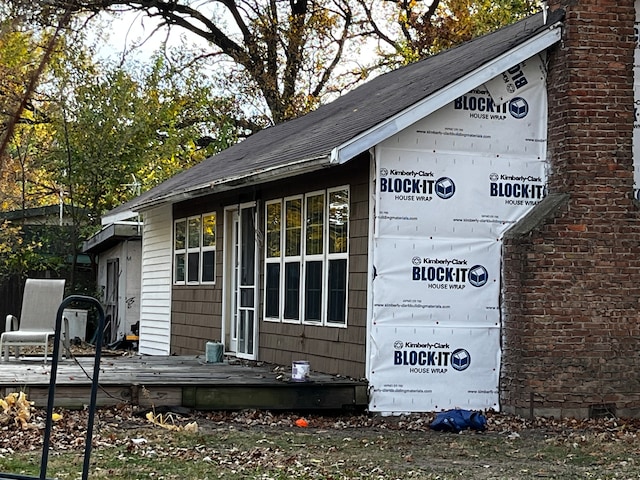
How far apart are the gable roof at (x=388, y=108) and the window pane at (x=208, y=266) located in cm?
120

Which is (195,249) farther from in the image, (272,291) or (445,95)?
(445,95)

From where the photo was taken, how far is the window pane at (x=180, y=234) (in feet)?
55.4

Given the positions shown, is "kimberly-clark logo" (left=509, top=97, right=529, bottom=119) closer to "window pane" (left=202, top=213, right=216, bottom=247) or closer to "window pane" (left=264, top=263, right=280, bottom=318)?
"window pane" (left=264, top=263, right=280, bottom=318)

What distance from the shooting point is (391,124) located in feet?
32.6

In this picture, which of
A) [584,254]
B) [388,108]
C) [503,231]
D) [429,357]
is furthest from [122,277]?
[584,254]

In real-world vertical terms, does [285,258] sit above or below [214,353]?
above

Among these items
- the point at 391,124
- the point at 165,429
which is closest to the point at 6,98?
the point at 165,429

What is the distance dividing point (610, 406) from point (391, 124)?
3697mm

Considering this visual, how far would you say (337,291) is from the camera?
11.3 meters

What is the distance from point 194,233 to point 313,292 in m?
4.90

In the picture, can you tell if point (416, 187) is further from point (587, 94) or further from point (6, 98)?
point (6, 98)

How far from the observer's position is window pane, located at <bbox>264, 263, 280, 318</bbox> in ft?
42.3

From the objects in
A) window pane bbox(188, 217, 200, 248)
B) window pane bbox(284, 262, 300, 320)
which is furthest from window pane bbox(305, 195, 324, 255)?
window pane bbox(188, 217, 200, 248)

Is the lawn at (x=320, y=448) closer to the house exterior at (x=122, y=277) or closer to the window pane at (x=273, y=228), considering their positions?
the window pane at (x=273, y=228)
